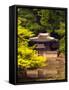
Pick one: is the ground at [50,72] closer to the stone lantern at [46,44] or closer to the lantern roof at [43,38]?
the stone lantern at [46,44]

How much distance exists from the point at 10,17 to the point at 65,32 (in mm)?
720

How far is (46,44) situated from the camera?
425 centimetres

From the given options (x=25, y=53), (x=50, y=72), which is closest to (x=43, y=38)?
(x=25, y=53)

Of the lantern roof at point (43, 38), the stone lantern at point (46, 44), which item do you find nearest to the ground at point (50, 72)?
the stone lantern at point (46, 44)

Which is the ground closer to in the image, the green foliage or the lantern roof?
the green foliage

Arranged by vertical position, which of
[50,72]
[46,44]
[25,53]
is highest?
[46,44]

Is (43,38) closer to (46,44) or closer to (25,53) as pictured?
(46,44)

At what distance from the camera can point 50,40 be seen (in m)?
4.27

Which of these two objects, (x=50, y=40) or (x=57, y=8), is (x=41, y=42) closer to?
(x=50, y=40)

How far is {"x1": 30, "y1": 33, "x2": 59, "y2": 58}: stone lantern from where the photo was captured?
166 inches

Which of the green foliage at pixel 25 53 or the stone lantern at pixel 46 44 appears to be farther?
Result: the stone lantern at pixel 46 44

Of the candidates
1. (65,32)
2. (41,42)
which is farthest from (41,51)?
(65,32)

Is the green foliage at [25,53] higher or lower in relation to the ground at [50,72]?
higher

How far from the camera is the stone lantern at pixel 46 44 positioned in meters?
4.21
